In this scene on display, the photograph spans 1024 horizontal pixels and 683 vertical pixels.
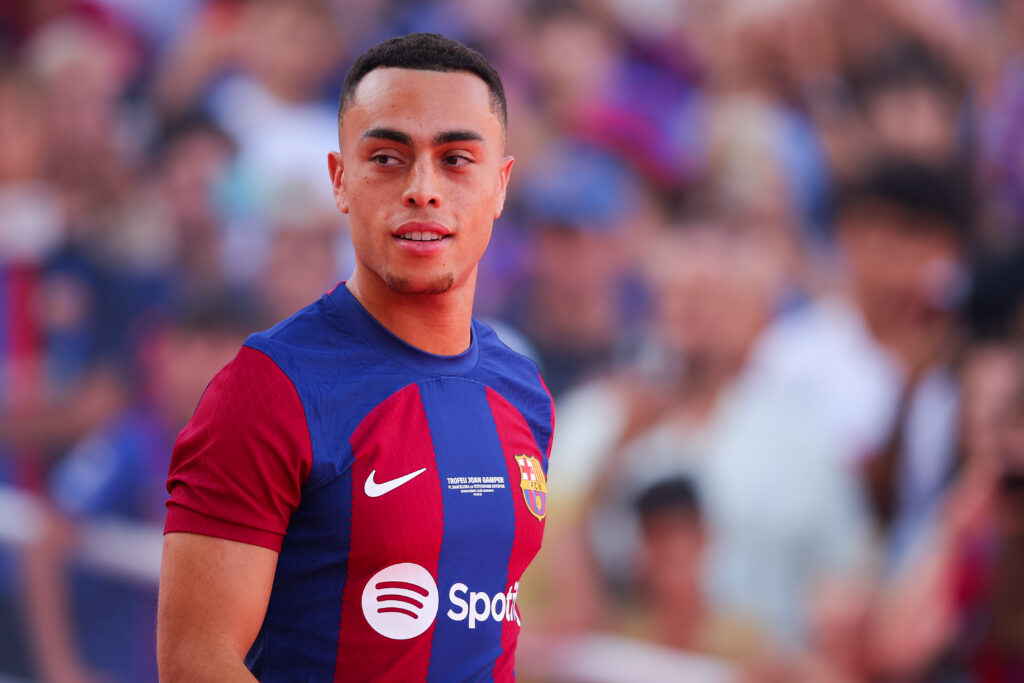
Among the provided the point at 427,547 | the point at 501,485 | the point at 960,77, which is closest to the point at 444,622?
the point at 427,547

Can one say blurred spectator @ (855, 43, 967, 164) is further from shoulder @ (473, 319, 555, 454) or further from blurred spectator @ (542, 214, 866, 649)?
shoulder @ (473, 319, 555, 454)

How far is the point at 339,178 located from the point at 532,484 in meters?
0.56

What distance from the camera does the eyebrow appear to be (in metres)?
1.61

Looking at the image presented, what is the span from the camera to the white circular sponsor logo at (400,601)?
1.52 meters

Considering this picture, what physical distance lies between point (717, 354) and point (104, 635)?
3509 mm

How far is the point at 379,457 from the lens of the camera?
1.54 m

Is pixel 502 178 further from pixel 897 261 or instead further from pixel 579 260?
pixel 579 260

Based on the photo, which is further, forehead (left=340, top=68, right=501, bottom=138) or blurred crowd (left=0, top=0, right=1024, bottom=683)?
blurred crowd (left=0, top=0, right=1024, bottom=683)

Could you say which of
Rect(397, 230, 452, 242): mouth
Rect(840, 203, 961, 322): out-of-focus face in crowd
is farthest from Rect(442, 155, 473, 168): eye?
Rect(840, 203, 961, 322): out-of-focus face in crowd

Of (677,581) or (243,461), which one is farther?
(677,581)

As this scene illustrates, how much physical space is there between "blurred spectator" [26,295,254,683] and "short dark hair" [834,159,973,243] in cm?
285

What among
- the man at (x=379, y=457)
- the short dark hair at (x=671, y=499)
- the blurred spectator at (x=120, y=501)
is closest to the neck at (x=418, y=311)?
Result: the man at (x=379, y=457)

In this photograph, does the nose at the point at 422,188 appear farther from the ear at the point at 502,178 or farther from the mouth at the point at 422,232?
the ear at the point at 502,178

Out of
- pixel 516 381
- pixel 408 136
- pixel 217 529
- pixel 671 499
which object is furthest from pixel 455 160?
pixel 671 499
